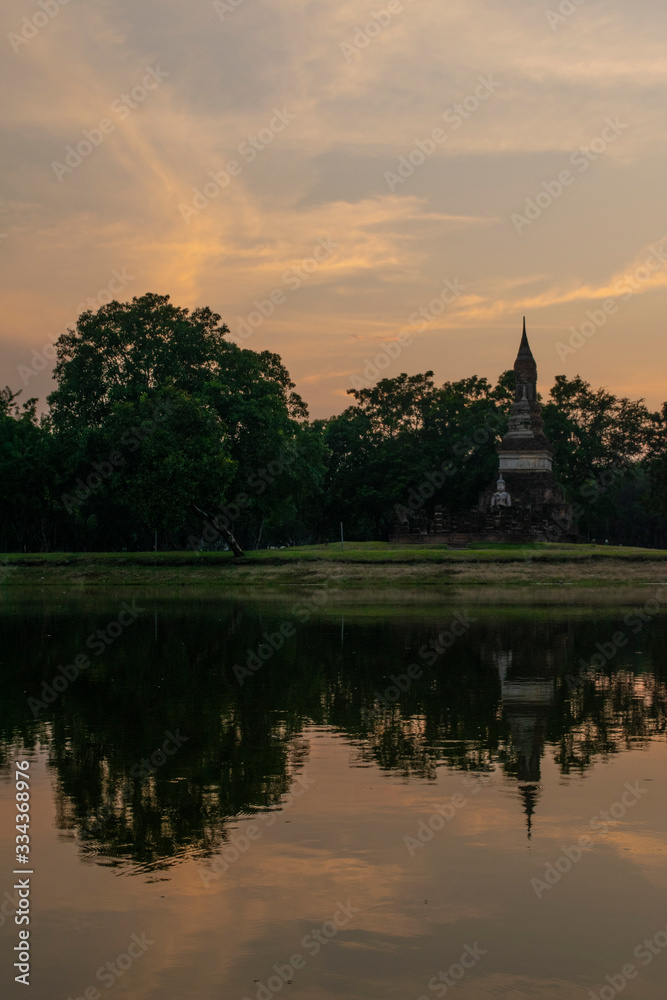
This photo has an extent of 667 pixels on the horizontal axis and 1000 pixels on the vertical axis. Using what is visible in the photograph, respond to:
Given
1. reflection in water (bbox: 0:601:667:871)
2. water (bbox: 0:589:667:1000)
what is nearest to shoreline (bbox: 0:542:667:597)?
reflection in water (bbox: 0:601:667:871)

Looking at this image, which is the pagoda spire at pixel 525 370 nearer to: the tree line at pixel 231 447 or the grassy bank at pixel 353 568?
the tree line at pixel 231 447

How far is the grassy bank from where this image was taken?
4756cm

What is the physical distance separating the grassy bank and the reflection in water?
20.1 m

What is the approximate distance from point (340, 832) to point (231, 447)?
169 feet

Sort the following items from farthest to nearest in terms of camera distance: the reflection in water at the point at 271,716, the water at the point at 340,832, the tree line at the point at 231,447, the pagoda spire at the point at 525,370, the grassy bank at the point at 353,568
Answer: the pagoda spire at the point at 525,370 → the tree line at the point at 231,447 → the grassy bank at the point at 353,568 → the reflection in water at the point at 271,716 → the water at the point at 340,832

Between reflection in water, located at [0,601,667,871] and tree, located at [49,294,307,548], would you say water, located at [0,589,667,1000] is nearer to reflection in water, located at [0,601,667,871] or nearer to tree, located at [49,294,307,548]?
reflection in water, located at [0,601,667,871]

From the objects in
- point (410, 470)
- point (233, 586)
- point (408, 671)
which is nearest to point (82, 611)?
point (233, 586)

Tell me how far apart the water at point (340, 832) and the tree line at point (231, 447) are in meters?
35.3

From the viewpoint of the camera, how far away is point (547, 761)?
41.1 ft

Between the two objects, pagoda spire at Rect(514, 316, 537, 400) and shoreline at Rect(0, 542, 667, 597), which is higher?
pagoda spire at Rect(514, 316, 537, 400)

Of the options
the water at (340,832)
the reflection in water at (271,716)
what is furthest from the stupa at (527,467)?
the water at (340,832)

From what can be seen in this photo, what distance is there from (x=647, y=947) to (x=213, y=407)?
5602cm

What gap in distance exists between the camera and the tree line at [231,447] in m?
55.6

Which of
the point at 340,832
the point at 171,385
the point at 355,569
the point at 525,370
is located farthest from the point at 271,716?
the point at 525,370
